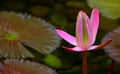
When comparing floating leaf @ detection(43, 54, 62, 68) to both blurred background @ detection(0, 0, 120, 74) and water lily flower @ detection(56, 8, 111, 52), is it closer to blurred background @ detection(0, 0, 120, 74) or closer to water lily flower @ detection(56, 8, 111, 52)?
blurred background @ detection(0, 0, 120, 74)

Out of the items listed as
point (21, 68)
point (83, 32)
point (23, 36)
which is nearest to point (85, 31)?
point (83, 32)

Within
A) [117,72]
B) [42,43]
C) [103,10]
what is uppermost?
[103,10]

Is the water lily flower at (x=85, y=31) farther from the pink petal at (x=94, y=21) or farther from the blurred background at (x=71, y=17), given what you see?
the blurred background at (x=71, y=17)

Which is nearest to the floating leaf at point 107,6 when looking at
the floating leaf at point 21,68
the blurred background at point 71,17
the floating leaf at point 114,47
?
the blurred background at point 71,17

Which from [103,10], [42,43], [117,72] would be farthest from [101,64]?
[42,43]

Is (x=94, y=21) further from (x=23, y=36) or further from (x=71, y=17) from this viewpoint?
(x=71, y=17)

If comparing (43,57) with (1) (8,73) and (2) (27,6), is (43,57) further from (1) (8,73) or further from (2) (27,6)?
(2) (27,6)
